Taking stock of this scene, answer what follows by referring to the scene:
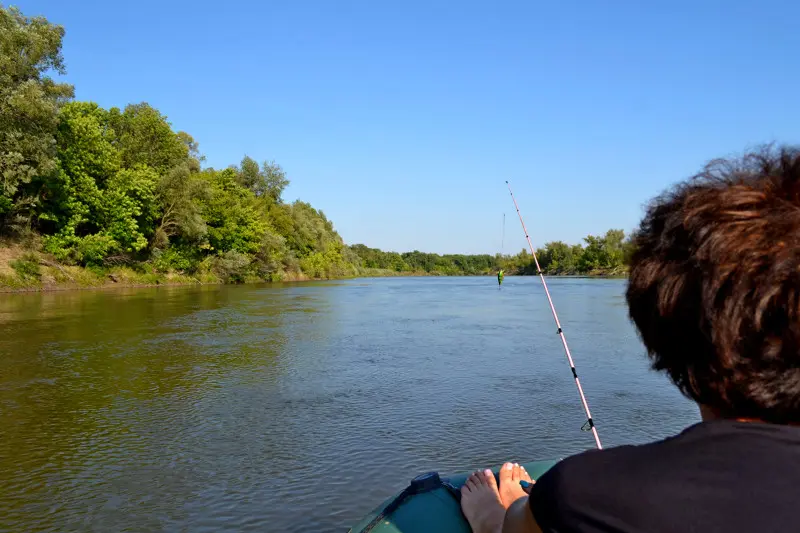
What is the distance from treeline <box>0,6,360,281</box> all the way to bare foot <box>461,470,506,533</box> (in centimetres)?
3250

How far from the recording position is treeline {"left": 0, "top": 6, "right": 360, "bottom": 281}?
2894 centimetres

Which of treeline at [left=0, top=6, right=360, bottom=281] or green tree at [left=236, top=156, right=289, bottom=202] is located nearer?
treeline at [left=0, top=6, right=360, bottom=281]

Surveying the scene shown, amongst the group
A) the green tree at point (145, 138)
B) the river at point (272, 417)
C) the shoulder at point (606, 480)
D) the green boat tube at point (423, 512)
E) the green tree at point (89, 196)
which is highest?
the green tree at point (145, 138)

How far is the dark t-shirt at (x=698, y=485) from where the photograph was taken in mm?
1150

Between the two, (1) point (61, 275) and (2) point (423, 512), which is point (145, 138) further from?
(2) point (423, 512)

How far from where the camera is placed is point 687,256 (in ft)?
4.63

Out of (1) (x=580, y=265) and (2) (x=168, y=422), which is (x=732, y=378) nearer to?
(2) (x=168, y=422)

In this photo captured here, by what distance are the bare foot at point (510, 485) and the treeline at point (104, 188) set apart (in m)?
32.6

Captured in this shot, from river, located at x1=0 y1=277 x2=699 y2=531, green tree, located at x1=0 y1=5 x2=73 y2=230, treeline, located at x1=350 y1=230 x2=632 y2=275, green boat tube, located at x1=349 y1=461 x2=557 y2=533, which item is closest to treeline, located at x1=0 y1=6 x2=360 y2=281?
green tree, located at x1=0 y1=5 x2=73 y2=230

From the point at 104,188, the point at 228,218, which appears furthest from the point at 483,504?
the point at 228,218

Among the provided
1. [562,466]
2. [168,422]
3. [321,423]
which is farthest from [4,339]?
[562,466]

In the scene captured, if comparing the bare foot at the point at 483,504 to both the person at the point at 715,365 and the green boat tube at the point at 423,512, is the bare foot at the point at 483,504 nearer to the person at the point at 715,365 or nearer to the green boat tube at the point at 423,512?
the green boat tube at the point at 423,512

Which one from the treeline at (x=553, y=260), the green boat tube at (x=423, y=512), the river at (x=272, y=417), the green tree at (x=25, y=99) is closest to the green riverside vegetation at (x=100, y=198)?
the green tree at (x=25, y=99)

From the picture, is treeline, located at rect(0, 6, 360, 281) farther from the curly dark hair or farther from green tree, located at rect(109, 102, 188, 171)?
the curly dark hair
